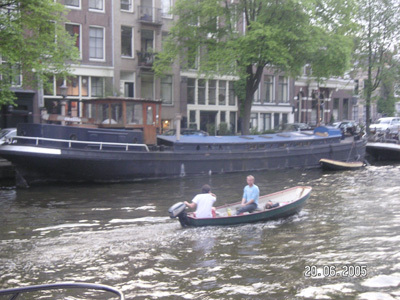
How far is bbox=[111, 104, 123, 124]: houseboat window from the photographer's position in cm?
2078

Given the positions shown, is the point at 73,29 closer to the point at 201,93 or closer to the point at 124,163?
the point at 201,93

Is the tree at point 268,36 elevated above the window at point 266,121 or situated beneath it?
elevated above

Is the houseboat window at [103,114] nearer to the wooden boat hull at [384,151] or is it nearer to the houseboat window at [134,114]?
the houseboat window at [134,114]

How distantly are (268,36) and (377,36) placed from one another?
14219 millimetres

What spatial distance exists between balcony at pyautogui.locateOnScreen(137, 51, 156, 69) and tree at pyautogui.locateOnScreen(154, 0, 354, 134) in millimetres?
3872

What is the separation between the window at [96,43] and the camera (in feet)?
103

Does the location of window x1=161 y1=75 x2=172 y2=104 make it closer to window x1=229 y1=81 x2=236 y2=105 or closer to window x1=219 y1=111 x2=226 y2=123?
window x1=219 y1=111 x2=226 y2=123

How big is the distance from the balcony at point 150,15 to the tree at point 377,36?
14768 millimetres

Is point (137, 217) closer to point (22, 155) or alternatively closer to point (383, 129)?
point (22, 155)

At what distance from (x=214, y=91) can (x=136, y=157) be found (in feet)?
66.5

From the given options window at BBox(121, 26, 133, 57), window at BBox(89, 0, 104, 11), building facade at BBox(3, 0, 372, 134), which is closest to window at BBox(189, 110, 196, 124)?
building facade at BBox(3, 0, 372, 134)

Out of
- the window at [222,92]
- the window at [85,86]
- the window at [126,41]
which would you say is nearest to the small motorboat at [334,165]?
the window at [222,92]
